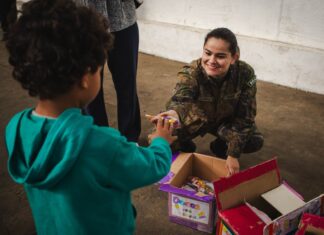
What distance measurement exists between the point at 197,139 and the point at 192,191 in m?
0.83

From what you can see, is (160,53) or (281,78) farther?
(160,53)

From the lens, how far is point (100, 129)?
2.80 feet

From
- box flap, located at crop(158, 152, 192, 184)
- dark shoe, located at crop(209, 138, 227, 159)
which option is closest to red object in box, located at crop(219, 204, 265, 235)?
box flap, located at crop(158, 152, 192, 184)

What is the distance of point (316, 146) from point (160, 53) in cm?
206

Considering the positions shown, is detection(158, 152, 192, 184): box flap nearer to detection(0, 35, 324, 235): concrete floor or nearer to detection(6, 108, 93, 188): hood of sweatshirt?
detection(0, 35, 324, 235): concrete floor

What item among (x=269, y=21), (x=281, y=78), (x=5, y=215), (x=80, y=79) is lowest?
(x=5, y=215)

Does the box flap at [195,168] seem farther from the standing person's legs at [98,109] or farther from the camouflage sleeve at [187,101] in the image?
the standing person's legs at [98,109]

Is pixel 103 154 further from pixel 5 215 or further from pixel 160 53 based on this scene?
pixel 160 53

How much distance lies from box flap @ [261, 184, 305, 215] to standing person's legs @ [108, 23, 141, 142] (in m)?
0.92

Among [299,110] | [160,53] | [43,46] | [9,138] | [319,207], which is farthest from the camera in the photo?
[160,53]

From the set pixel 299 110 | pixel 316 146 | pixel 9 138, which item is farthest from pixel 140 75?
pixel 9 138

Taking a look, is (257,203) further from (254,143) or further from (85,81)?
(85,81)

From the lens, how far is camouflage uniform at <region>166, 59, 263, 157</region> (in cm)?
179

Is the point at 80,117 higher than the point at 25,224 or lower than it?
higher
